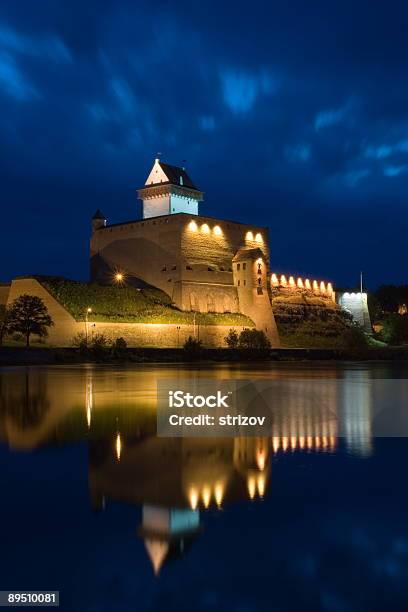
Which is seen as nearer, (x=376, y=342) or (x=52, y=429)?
(x=52, y=429)

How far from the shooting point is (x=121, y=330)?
44969 millimetres

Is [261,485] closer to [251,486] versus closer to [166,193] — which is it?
[251,486]

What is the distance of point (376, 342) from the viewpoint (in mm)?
62875

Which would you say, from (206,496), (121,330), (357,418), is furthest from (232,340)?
(206,496)

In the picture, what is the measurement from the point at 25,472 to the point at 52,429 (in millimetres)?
3583

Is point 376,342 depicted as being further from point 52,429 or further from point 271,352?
point 52,429

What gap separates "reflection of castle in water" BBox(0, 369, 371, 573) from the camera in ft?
20.5

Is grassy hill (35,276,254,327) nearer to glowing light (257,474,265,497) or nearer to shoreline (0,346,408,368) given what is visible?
shoreline (0,346,408,368)

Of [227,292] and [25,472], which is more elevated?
[227,292]

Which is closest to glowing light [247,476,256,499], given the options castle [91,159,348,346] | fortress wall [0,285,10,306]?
fortress wall [0,285,10,306]

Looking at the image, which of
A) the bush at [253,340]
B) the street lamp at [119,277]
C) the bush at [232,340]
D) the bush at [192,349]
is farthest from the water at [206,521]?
the street lamp at [119,277]

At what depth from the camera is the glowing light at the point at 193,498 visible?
631cm

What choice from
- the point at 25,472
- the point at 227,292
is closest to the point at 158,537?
the point at 25,472

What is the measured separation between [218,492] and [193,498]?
1.16 ft
